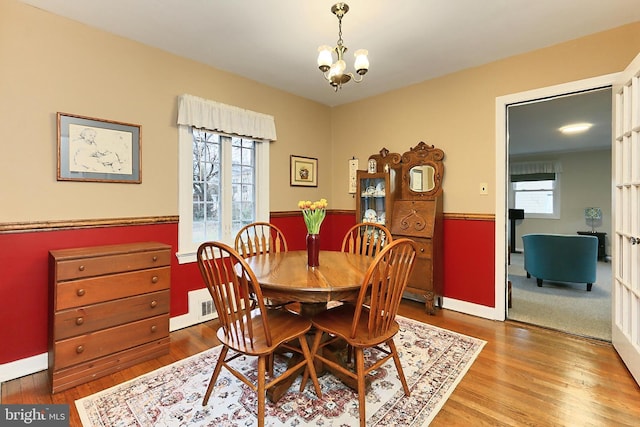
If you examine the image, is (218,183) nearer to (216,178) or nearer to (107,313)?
(216,178)

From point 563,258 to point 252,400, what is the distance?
13.6 ft

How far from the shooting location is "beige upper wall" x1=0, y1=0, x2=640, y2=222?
7.05 ft

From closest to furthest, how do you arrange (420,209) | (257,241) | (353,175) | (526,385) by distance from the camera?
1. (526,385)
2. (257,241)
3. (420,209)
4. (353,175)

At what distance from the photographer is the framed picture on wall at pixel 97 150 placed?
2305 mm

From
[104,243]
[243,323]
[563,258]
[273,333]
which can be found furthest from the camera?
[563,258]

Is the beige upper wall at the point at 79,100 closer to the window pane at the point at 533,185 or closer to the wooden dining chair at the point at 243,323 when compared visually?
the wooden dining chair at the point at 243,323

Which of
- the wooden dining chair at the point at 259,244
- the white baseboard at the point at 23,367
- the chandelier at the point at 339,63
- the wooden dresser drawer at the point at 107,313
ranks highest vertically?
the chandelier at the point at 339,63

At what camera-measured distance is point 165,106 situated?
9.28ft

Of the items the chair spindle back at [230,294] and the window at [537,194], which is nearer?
the chair spindle back at [230,294]

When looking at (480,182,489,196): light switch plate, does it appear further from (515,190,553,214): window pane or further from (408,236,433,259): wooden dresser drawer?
(515,190,553,214): window pane

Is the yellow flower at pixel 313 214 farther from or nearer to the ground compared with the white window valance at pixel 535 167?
nearer to the ground

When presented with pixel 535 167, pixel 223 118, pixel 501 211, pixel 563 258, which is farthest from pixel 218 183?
pixel 535 167

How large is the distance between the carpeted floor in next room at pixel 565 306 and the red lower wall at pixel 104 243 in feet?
1.81

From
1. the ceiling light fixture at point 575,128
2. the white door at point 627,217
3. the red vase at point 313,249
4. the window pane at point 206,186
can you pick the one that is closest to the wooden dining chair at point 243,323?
the red vase at point 313,249
